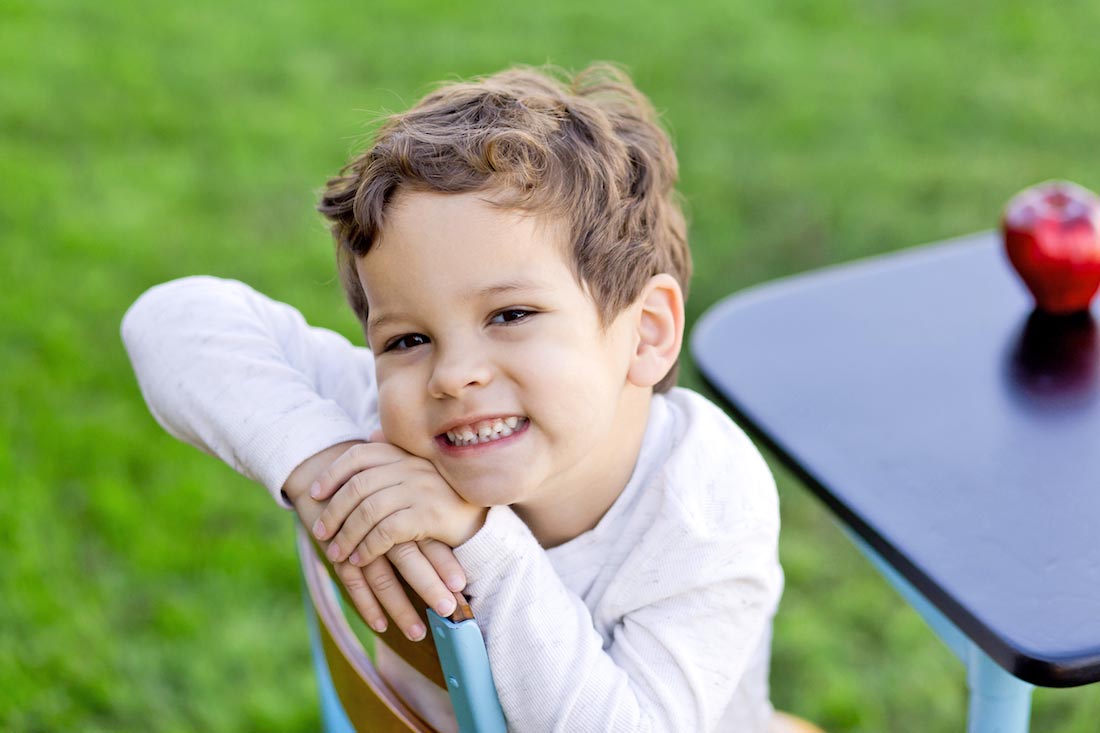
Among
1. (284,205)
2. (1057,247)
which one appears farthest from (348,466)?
(284,205)

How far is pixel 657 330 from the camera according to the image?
1.29 metres

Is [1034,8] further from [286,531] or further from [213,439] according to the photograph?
[213,439]

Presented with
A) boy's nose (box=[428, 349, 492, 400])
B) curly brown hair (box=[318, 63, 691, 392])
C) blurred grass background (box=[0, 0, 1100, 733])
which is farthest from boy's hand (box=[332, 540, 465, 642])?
blurred grass background (box=[0, 0, 1100, 733])

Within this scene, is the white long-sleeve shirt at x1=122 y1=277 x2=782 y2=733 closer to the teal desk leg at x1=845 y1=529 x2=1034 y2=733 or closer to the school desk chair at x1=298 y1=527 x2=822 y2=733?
the school desk chair at x1=298 y1=527 x2=822 y2=733

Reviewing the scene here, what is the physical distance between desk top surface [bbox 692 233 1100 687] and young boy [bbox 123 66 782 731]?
18 centimetres

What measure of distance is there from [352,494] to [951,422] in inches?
29.4

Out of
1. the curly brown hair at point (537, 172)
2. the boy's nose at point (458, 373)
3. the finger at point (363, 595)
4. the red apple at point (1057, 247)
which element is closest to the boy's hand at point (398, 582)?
the finger at point (363, 595)

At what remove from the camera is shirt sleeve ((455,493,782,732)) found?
106 cm

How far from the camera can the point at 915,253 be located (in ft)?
6.20

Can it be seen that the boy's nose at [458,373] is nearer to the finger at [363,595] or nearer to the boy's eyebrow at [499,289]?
the boy's eyebrow at [499,289]

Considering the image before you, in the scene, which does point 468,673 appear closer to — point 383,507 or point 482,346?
point 383,507

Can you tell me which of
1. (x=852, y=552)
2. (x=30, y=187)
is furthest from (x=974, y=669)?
(x=30, y=187)

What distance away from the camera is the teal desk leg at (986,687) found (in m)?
1.33

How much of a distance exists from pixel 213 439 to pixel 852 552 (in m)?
1.77
